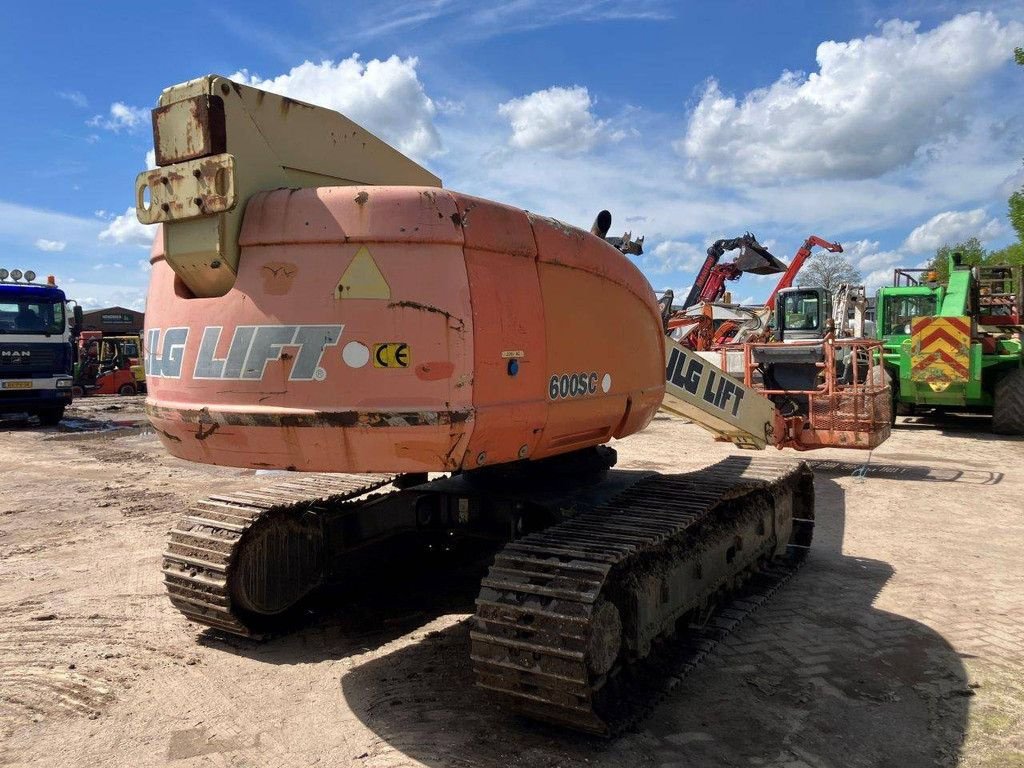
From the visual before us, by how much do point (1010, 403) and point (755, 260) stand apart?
983cm

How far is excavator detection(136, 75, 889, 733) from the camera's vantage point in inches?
118

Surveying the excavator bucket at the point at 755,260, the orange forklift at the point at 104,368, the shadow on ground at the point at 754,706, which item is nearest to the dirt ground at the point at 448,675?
the shadow on ground at the point at 754,706

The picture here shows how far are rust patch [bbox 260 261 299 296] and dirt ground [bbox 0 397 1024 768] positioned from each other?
194 cm

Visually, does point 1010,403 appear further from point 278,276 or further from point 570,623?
point 278,276

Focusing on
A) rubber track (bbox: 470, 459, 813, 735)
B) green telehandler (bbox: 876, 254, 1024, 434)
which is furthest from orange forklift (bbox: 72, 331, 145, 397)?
rubber track (bbox: 470, 459, 813, 735)

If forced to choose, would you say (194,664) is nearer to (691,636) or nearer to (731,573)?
(691,636)

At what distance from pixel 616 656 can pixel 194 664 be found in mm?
2319

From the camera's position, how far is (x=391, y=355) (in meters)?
3.00

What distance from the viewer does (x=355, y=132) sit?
11.8 ft

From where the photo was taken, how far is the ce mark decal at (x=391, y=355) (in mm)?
2998

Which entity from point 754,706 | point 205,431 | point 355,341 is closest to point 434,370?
point 355,341

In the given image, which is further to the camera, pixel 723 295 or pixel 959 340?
pixel 723 295

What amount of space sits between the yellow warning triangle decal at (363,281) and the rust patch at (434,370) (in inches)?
11.9

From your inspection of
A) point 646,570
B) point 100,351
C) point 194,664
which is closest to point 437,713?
point 646,570
